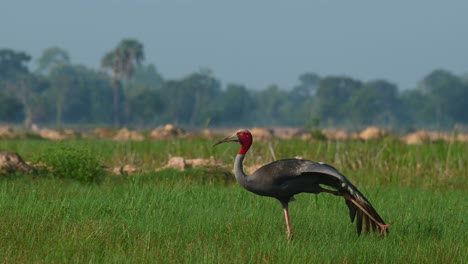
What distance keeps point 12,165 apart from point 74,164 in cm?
108

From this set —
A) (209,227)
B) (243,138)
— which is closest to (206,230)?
(209,227)

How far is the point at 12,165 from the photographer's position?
14.5 meters

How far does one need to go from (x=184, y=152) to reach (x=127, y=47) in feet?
267

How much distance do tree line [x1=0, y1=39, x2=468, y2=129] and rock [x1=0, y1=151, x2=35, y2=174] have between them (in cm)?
7013

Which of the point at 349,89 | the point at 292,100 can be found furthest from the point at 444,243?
the point at 292,100

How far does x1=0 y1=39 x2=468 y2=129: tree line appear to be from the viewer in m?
96.2

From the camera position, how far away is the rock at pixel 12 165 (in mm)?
14391

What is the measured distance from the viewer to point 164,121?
4011 inches

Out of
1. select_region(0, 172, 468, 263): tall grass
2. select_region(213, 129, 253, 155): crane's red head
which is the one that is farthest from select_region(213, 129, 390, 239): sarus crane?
select_region(0, 172, 468, 263): tall grass

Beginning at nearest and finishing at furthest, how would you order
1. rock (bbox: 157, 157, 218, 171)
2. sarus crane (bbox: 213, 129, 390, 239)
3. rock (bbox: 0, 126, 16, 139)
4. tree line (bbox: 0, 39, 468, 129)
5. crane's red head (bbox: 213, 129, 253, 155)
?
sarus crane (bbox: 213, 129, 390, 239), crane's red head (bbox: 213, 129, 253, 155), rock (bbox: 157, 157, 218, 171), rock (bbox: 0, 126, 16, 139), tree line (bbox: 0, 39, 468, 129)

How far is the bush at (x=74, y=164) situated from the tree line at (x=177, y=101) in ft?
231

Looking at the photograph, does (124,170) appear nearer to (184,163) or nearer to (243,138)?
(184,163)

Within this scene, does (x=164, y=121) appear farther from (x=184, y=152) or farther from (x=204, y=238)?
(x=204, y=238)

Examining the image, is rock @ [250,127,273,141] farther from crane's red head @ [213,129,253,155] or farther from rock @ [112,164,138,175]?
crane's red head @ [213,129,253,155]
